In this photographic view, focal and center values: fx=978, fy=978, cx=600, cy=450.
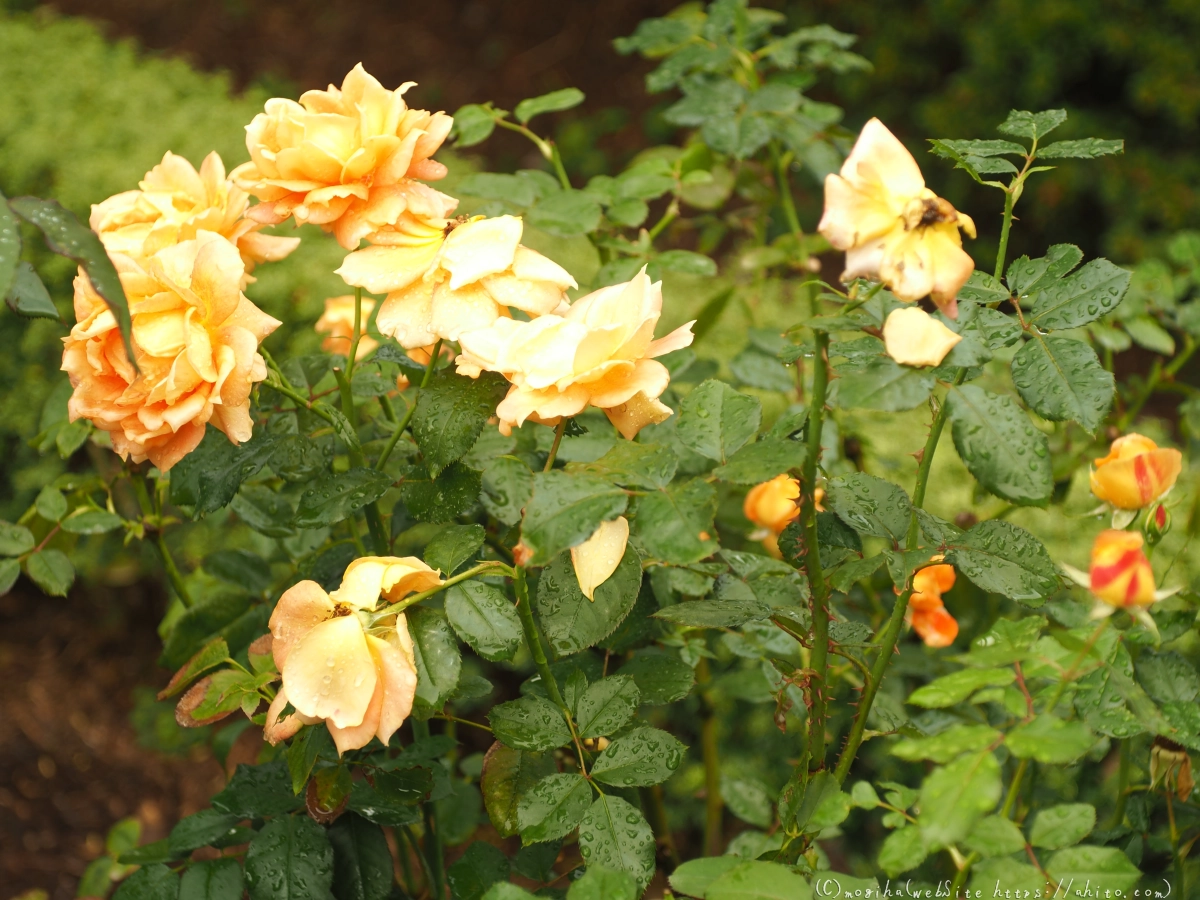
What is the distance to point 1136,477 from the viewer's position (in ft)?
2.04

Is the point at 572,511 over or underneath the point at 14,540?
over

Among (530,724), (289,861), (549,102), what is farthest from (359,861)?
(549,102)

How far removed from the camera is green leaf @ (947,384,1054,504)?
48 centimetres

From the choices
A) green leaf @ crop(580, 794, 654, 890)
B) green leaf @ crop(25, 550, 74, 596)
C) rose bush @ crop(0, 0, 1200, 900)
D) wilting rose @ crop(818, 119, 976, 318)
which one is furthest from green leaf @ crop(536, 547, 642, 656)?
green leaf @ crop(25, 550, 74, 596)

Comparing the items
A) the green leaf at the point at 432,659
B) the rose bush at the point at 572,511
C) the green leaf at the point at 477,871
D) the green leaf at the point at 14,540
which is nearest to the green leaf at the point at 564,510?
the rose bush at the point at 572,511

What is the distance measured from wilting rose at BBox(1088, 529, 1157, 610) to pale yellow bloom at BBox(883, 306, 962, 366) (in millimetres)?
110

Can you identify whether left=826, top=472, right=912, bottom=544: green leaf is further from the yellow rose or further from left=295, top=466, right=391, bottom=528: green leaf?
the yellow rose

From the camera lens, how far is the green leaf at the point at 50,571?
809 millimetres

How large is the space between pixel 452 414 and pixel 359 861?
1.16ft

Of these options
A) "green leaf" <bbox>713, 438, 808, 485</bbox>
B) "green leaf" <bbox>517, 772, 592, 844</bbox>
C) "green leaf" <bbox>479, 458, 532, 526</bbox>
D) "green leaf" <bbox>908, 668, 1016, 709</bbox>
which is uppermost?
"green leaf" <bbox>713, 438, 808, 485</bbox>

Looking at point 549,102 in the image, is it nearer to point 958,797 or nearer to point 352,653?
point 352,653

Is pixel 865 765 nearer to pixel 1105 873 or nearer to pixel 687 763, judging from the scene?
pixel 687 763

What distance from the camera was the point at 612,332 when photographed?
1.67 ft

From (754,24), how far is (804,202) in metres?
1.75
